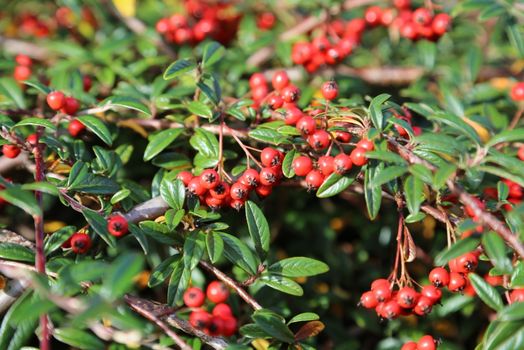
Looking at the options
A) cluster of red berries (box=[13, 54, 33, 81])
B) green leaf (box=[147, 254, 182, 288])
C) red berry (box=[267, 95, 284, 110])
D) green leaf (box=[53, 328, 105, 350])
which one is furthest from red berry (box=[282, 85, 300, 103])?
cluster of red berries (box=[13, 54, 33, 81])

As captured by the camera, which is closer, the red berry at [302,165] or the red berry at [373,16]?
the red berry at [302,165]

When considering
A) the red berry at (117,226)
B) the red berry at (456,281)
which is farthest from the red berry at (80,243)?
the red berry at (456,281)

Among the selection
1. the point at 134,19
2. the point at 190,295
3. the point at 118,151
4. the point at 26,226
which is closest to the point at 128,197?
the point at 118,151

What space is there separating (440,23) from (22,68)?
2451 mm

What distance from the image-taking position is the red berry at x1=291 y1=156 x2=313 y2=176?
2.15m

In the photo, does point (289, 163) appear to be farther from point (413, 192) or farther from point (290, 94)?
point (413, 192)

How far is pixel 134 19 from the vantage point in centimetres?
371

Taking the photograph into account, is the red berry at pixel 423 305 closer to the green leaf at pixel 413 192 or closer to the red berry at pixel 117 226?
the green leaf at pixel 413 192

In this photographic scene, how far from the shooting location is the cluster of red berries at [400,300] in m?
2.04

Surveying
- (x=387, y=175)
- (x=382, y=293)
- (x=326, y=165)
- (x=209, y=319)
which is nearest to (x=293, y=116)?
(x=326, y=165)

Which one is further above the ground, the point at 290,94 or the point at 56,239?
the point at 290,94

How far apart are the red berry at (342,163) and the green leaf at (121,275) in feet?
2.98

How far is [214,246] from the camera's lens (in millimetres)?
2047

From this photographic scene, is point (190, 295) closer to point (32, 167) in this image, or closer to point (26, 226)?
point (32, 167)
